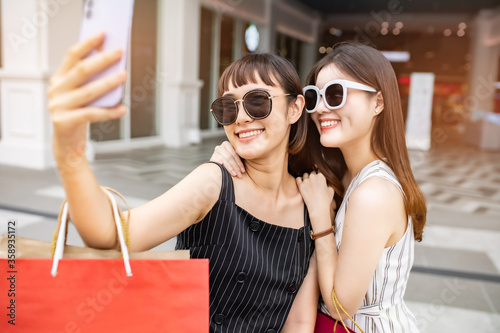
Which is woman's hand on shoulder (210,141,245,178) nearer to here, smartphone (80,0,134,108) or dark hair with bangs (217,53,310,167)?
dark hair with bangs (217,53,310,167)

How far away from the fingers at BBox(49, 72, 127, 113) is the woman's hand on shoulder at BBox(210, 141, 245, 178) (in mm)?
578

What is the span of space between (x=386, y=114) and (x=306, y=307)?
1.97 ft

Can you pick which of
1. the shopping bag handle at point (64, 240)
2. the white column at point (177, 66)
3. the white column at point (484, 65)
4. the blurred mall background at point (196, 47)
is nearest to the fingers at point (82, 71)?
the shopping bag handle at point (64, 240)

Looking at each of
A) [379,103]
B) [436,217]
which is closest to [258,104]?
[379,103]

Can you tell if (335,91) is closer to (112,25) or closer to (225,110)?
(225,110)

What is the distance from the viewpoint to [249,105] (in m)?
Answer: 1.16

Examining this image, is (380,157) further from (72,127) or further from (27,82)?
(27,82)

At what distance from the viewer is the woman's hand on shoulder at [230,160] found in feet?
3.93

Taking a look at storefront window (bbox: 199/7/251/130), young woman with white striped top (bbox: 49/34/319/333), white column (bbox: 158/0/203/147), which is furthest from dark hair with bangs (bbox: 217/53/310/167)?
storefront window (bbox: 199/7/251/130)

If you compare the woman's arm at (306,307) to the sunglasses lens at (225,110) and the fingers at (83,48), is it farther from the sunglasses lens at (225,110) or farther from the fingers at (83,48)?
the fingers at (83,48)

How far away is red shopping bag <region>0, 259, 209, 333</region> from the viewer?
0.75 metres

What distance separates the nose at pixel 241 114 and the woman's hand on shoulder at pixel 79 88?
525mm

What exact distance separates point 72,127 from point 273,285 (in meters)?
0.70

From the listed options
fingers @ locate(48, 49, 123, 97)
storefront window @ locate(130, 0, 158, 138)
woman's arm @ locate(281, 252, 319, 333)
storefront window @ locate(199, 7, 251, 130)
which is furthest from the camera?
storefront window @ locate(199, 7, 251, 130)
